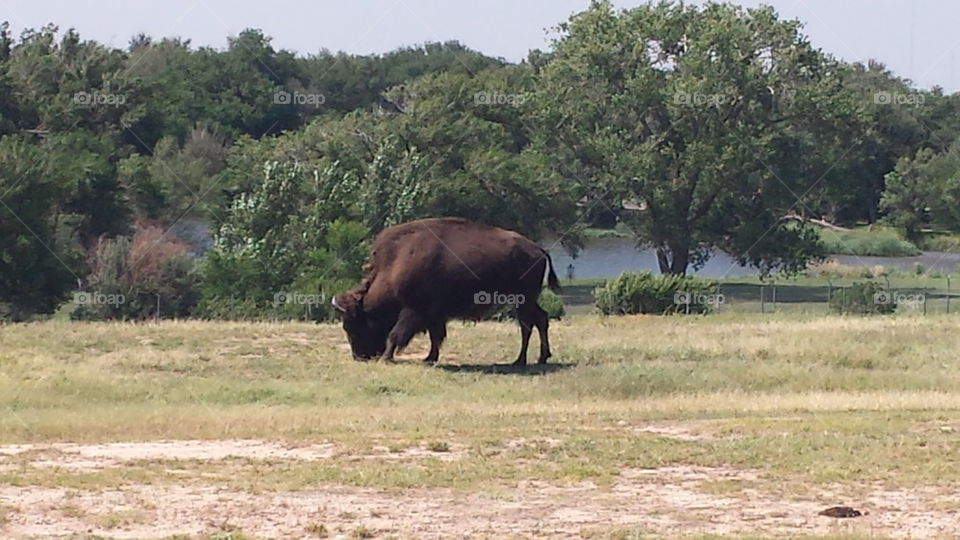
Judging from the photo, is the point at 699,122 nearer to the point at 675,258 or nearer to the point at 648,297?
the point at 675,258

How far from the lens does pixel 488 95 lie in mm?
68500

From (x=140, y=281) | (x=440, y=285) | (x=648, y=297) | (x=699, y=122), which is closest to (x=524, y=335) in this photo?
(x=440, y=285)

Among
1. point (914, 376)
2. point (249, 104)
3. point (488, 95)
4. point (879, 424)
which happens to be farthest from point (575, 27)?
point (879, 424)

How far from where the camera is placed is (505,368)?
87.6ft

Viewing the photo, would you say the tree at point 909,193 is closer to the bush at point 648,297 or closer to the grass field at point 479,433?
the bush at point 648,297

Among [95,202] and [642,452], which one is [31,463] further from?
[95,202]

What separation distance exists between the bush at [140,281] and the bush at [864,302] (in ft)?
68.3

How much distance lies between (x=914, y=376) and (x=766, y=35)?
41.2 m

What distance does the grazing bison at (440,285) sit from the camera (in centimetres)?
2664

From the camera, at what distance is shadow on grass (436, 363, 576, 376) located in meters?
26.1

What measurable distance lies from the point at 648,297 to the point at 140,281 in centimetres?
1946

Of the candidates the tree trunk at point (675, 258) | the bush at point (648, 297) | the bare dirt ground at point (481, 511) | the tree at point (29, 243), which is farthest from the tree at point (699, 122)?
the bare dirt ground at point (481, 511)

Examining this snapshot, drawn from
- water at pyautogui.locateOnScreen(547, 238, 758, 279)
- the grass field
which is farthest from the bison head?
water at pyautogui.locateOnScreen(547, 238, 758, 279)

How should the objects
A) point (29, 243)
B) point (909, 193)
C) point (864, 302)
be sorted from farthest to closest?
point (909, 193) → point (29, 243) → point (864, 302)
